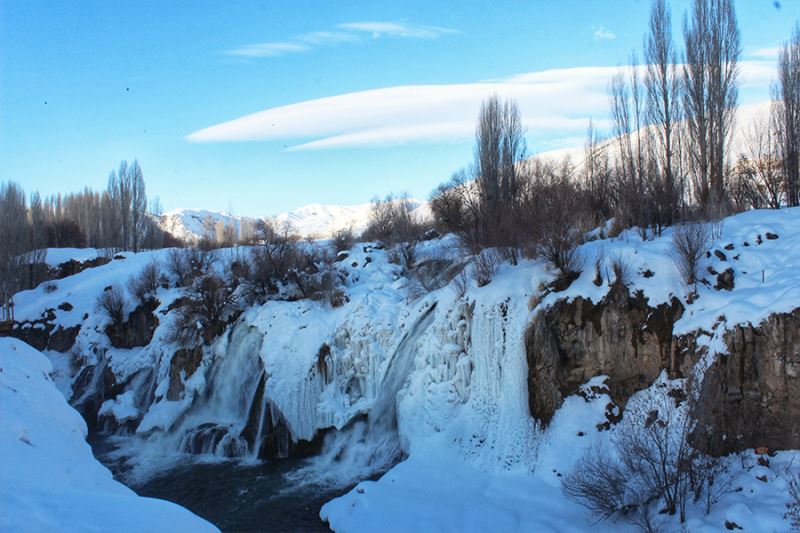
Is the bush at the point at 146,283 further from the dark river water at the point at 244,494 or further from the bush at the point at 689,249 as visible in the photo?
the bush at the point at 689,249

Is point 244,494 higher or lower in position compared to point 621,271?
lower

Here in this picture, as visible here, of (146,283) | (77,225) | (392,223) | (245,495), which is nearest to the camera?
(245,495)

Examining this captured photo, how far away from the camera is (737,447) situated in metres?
10.9

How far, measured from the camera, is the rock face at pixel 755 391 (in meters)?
10.7

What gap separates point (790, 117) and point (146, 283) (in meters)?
27.5

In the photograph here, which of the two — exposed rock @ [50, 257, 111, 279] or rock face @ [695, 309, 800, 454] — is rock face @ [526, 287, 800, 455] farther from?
exposed rock @ [50, 257, 111, 279]

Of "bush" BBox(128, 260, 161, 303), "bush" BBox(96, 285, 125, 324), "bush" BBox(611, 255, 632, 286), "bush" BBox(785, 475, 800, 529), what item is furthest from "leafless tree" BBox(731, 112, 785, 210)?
"bush" BBox(96, 285, 125, 324)

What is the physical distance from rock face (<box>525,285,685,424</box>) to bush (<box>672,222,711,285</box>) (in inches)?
31.7

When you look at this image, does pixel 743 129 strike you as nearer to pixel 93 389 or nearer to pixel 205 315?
pixel 205 315

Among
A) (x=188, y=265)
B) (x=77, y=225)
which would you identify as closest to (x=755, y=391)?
(x=188, y=265)

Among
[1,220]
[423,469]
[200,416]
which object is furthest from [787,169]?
[1,220]

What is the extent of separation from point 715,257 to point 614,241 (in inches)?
115

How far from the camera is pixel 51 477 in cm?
753

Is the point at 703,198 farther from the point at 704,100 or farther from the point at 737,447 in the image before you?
the point at 737,447
